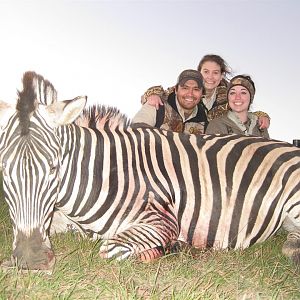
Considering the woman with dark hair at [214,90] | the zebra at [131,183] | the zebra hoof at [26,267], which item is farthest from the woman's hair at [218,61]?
the zebra hoof at [26,267]

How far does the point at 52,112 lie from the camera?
7.82ft

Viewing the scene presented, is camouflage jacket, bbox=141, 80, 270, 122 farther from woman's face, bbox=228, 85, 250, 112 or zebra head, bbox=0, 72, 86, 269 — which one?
zebra head, bbox=0, 72, 86, 269

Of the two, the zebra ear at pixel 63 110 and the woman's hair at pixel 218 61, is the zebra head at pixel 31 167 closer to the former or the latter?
the zebra ear at pixel 63 110

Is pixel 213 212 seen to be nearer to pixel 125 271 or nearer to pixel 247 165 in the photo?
pixel 247 165

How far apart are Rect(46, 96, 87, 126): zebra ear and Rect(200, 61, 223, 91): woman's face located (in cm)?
322

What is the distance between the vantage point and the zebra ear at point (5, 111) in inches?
91.0

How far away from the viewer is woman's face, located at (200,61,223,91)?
5398 millimetres

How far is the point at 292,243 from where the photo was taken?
303cm

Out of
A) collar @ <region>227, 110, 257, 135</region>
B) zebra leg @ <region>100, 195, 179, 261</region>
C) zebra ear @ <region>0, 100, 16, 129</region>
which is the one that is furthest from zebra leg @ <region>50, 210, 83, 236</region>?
collar @ <region>227, 110, 257, 135</region>

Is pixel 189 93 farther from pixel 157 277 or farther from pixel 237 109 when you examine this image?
pixel 157 277

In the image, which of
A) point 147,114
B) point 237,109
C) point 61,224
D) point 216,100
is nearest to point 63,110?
point 61,224

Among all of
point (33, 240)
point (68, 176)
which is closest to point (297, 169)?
point (68, 176)

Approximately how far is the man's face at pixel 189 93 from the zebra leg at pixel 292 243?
1890 millimetres

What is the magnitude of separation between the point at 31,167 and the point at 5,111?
40 cm
